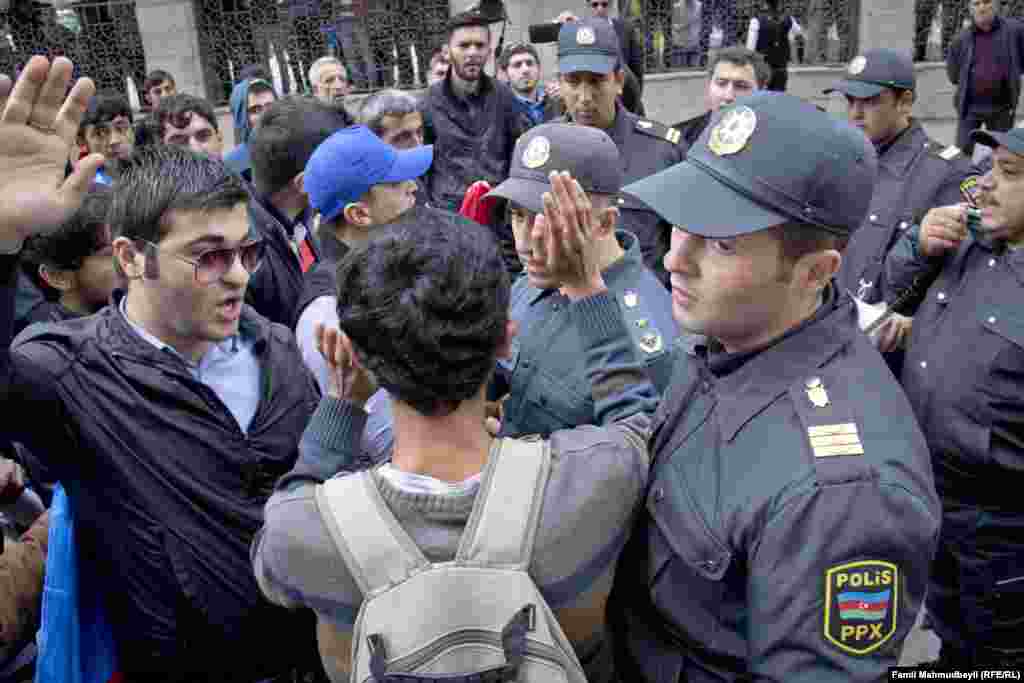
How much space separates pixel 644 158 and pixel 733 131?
11.4 feet

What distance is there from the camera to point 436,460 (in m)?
1.62

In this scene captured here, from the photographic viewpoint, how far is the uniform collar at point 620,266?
2666 millimetres

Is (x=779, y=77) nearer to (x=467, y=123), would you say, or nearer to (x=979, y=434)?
(x=467, y=123)

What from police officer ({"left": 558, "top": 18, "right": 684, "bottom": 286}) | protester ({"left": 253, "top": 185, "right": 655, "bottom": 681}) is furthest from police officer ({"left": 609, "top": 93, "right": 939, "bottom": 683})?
police officer ({"left": 558, "top": 18, "right": 684, "bottom": 286})

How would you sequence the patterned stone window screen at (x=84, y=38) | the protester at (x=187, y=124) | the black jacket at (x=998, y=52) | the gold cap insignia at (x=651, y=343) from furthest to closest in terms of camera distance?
the patterned stone window screen at (x=84, y=38)
the black jacket at (x=998, y=52)
the protester at (x=187, y=124)
the gold cap insignia at (x=651, y=343)

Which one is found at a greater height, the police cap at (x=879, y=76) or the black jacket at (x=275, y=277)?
the police cap at (x=879, y=76)

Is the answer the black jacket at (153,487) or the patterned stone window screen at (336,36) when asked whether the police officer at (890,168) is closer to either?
the black jacket at (153,487)

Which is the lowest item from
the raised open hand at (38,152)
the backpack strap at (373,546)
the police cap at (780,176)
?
the backpack strap at (373,546)

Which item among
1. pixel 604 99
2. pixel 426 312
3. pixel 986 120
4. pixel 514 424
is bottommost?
pixel 986 120

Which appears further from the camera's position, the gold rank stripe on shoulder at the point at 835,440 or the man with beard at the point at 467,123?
the man with beard at the point at 467,123

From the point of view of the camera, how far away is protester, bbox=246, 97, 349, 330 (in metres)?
3.81

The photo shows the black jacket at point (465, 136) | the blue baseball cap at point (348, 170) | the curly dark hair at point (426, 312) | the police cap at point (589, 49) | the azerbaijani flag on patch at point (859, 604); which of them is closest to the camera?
the azerbaijani flag on patch at point (859, 604)

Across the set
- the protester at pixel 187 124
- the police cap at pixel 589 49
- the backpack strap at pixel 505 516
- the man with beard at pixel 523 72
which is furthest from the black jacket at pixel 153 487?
the man with beard at pixel 523 72

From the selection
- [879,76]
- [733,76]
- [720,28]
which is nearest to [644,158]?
[733,76]
